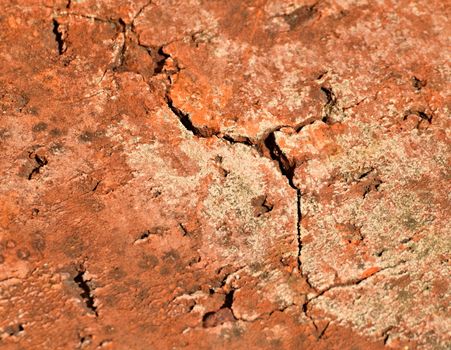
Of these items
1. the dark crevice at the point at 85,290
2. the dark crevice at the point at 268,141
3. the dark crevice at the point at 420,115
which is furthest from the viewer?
the dark crevice at the point at 420,115

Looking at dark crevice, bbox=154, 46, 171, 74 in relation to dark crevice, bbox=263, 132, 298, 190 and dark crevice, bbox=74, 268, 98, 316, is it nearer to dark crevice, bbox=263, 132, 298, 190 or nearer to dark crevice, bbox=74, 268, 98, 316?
dark crevice, bbox=263, 132, 298, 190

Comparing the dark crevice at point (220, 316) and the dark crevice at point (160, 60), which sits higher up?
the dark crevice at point (160, 60)

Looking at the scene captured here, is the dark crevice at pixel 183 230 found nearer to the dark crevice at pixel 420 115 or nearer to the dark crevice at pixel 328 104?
the dark crevice at pixel 328 104

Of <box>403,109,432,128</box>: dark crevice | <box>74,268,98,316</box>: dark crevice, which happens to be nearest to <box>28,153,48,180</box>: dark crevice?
<box>74,268,98,316</box>: dark crevice

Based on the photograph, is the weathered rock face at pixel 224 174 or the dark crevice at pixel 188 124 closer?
the weathered rock face at pixel 224 174

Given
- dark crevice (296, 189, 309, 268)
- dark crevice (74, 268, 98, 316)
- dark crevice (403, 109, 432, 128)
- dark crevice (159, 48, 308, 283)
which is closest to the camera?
dark crevice (74, 268, 98, 316)

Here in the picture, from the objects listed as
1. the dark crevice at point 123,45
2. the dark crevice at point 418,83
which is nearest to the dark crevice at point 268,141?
the dark crevice at point 123,45

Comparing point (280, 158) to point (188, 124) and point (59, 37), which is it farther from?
point (59, 37)

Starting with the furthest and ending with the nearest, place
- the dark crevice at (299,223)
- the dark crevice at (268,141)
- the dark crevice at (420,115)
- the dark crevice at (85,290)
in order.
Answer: the dark crevice at (420,115) < the dark crevice at (268,141) < the dark crevice at (299,223) < the dark crevice at (85,290)

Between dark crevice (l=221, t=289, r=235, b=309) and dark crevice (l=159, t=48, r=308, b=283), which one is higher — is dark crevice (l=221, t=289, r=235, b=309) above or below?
below
